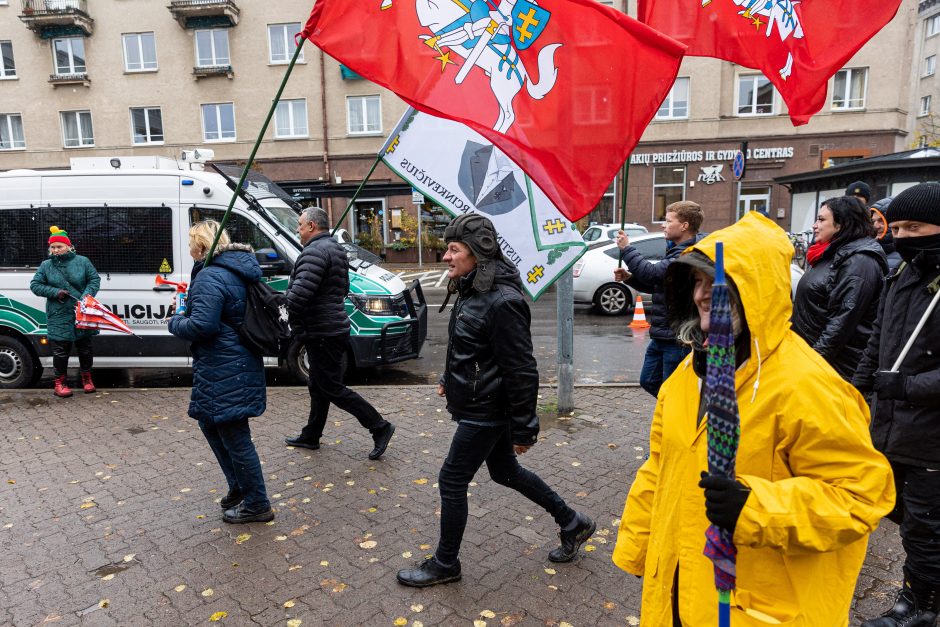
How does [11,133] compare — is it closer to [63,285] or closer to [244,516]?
[63,285]

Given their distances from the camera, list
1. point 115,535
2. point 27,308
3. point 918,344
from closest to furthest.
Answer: point 918,344 < point 115,535 < point 27,308

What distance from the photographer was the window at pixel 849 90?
27484 millimetres

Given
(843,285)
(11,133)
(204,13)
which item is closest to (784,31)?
(843,285)

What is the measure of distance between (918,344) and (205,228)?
162 inches

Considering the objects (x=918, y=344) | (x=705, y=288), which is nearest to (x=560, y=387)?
(x=918, y=344)

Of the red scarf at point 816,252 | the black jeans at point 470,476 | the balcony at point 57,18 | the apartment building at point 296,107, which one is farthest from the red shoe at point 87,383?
the balcony at point 57,18

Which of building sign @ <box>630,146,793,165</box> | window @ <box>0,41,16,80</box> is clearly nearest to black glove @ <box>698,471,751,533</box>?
building sign @ <box>630,146,793,165</box>

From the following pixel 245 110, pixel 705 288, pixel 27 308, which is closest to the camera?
pixel 705 288

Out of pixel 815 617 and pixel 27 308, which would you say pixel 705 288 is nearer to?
pixel 815 617

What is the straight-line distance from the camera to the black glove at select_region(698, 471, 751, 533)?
1618 millimetres

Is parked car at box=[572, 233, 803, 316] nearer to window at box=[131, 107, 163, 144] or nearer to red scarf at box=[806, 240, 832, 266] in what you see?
red scarf at box=[806, 240, 832, 266]

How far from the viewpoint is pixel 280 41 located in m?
28.4

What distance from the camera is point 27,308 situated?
7.80 metres

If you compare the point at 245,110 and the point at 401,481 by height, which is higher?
the point at 245,110
